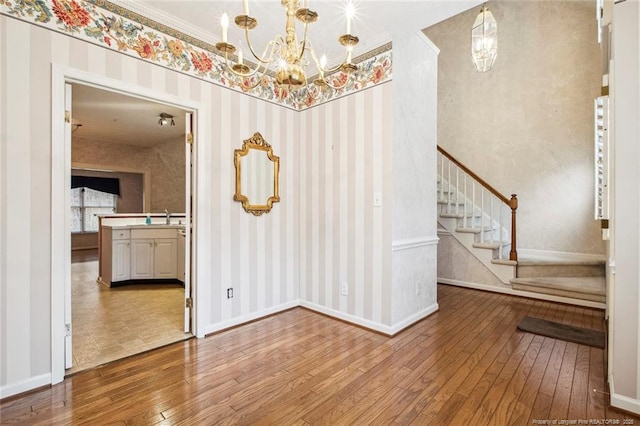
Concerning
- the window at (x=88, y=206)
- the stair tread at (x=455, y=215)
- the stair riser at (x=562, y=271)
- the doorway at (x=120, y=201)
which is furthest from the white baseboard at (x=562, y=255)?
the window at (x=88, y=206)

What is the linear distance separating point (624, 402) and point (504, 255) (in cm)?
303

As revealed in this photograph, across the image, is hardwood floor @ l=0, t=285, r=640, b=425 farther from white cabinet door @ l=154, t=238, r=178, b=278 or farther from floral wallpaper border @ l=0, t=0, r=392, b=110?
white cabinet door @ l=154, t=238, r=178, b=278

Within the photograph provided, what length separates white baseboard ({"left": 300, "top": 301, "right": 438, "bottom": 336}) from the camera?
286 centimetres

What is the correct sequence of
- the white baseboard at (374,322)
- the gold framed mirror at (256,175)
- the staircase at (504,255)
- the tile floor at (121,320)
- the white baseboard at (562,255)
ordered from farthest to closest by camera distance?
the white baseboard at (562,255) → the staircase at (504,255) → the gold framed mirror at (256,175) → the white baseboard at (374,322) → the tile floor at (121,320)

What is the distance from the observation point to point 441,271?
4852 millimetres

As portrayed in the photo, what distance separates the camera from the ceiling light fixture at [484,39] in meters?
2.59

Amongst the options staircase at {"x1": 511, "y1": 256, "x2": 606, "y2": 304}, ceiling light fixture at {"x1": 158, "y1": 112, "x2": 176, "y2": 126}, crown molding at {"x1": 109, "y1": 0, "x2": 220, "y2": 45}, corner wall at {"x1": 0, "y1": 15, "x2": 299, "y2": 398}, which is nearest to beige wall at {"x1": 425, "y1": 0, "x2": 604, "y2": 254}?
staircase at {"x1": 511, "y1": 256, "x2": 606, "y2": 304}

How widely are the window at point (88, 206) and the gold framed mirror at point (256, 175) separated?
780 centimetres

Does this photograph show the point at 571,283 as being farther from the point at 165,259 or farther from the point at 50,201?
the point at 165,259

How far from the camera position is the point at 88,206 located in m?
8.68

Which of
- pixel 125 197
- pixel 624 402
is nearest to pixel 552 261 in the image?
pixel 624 402

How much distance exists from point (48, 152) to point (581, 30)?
6.30 meters

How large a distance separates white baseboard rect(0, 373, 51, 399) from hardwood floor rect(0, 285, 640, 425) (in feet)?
0.23

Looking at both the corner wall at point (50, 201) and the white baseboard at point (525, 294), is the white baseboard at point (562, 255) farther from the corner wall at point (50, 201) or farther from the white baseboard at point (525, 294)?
the corner wall at point (50, 201)
